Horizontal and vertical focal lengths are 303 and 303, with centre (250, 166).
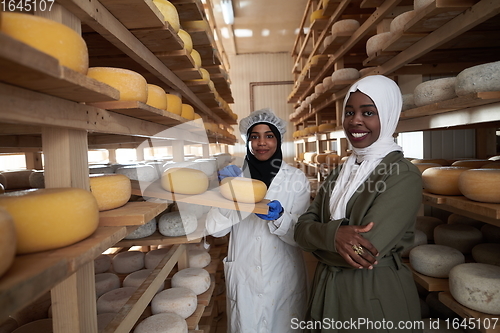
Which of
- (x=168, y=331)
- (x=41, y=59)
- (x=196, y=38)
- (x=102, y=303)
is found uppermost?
(x=196, y=38)

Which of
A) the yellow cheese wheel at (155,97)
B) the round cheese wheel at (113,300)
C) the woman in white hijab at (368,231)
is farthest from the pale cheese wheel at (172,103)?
the round cheese wheel at (113,300)

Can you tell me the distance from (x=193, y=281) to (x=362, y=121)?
1455 millimetres

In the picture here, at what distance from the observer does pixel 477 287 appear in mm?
1390

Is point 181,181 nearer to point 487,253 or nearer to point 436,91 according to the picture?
point 436,91

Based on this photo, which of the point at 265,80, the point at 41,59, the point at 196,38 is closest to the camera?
the point at 41,59

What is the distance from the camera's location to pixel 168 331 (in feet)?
4.78

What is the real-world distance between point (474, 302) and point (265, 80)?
9129 mm

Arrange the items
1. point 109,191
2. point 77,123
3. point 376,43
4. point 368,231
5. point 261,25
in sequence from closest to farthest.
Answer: point 77,123 → point 109,191 → point 368,231 → point 376,43 → point 261,25

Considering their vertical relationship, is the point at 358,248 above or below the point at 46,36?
below

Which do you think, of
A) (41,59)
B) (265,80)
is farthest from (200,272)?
(265,80)

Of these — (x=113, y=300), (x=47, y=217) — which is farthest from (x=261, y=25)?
(x=47, y=217)

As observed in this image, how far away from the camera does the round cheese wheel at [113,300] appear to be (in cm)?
150

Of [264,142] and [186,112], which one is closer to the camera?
[264,142]

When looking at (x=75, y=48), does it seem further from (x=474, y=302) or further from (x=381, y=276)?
(x=474, y=302)
